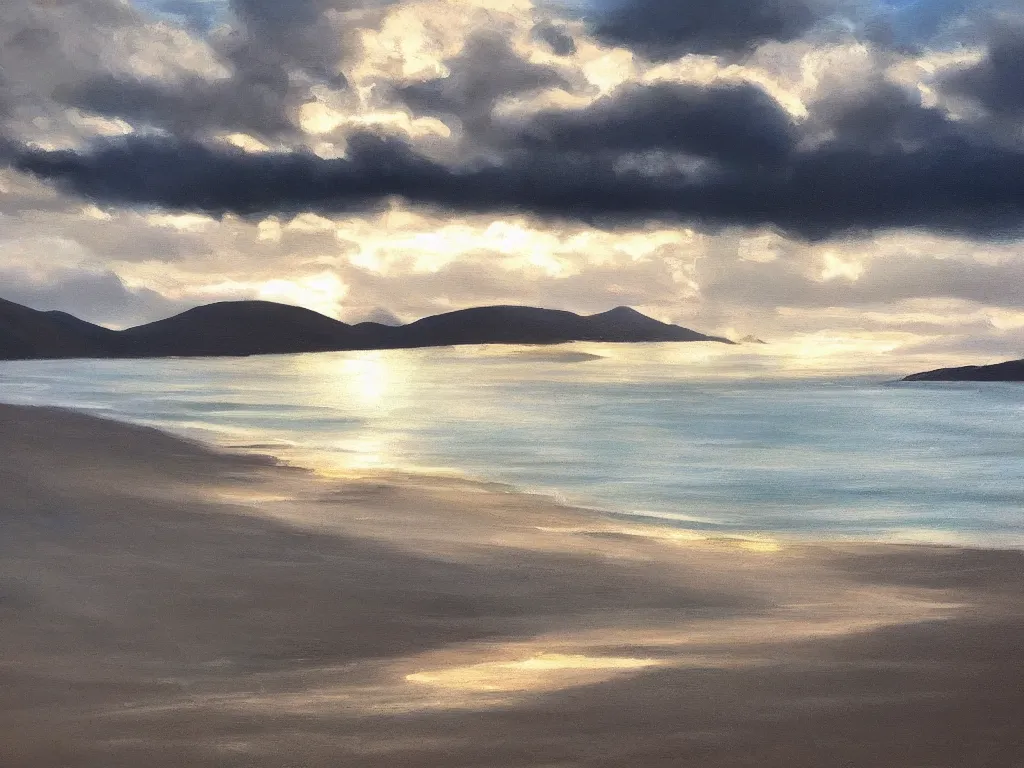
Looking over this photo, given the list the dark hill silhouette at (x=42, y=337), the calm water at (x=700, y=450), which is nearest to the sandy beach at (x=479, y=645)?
the calm water at (x=700, y=450)

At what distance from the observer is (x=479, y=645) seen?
5039mm

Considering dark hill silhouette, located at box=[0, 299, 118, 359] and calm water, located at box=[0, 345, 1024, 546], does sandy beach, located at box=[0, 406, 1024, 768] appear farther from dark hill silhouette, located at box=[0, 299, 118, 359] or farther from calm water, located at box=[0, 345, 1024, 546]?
dark hill silhouette, located at box=[0, 299, 118, 359]

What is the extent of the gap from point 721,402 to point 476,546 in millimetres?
36785

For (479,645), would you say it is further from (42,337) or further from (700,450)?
(42,337)

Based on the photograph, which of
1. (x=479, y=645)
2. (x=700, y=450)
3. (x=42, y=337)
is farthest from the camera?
(x=42, y=337)

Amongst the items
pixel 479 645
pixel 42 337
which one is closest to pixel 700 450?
→ pixel 479 645

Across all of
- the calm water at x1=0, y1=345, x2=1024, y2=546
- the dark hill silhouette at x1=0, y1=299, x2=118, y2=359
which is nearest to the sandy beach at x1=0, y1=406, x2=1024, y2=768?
the calm water at x1=0, y1=345, x2=1024, y2=546

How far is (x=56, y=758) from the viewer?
341cm

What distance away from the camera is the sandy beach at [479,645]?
3.60 metres

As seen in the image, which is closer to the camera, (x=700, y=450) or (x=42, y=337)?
(x=700, y=450)

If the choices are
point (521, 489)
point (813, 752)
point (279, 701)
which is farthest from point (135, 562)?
point (521, 489)

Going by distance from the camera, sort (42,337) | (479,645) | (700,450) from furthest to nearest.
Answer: (42,337), (700,450), (479,645)

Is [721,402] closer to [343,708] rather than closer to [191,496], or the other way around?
[191,496]

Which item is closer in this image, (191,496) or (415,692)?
(415,692)
